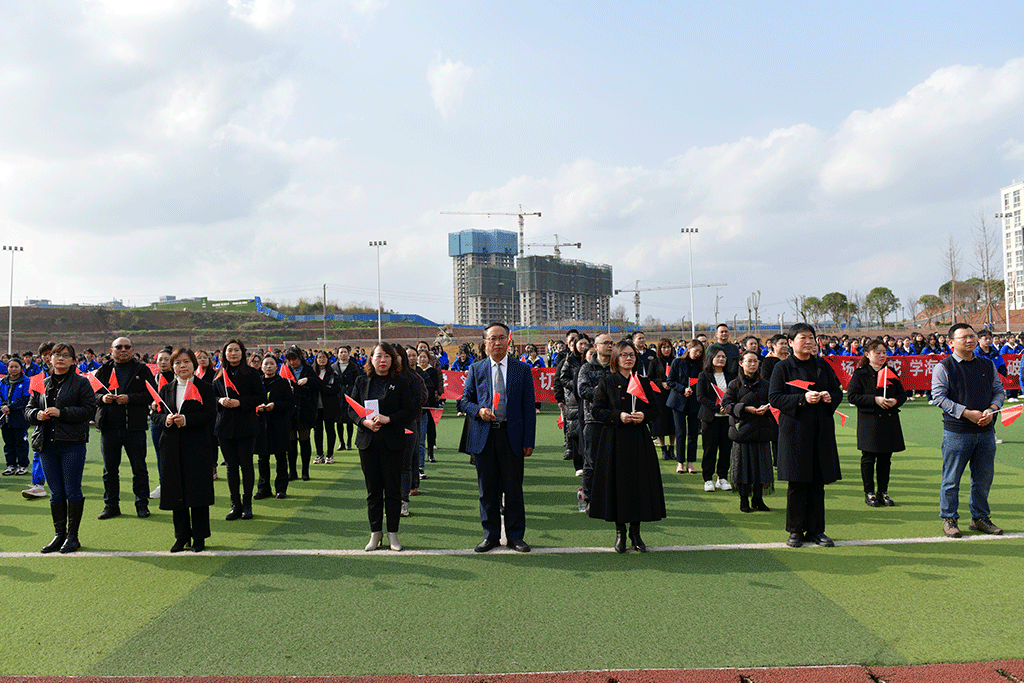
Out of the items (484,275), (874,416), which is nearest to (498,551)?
(874,416)

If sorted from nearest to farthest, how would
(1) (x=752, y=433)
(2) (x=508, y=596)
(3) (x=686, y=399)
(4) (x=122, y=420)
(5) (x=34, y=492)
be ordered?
(2) (x=508, y=596), (1) (x=752, y=433), (4) (x=122, y=420), (5) (x=34, y=492), (3) (x=686, y=399)

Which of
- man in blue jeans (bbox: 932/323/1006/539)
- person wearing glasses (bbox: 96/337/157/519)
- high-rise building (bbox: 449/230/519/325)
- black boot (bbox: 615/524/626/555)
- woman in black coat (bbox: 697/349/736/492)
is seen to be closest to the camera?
black boot (bbox: 615/524/626/555)

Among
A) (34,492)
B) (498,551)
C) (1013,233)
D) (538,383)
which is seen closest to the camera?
(498,551)

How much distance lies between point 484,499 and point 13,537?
5.23 metres

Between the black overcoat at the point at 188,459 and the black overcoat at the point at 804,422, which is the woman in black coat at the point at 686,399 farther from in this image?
the black overcoat at the point at 188,459

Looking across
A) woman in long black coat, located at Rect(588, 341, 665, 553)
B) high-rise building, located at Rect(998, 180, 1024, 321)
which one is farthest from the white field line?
high-rise building, located at Rect(998, 180, 1024, 321)

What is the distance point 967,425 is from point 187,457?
7.58 metres

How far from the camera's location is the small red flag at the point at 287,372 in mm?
9895

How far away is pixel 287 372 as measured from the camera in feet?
32.8

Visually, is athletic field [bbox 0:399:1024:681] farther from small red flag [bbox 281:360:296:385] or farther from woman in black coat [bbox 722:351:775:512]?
small red flag [bbox 281:360:296:385]

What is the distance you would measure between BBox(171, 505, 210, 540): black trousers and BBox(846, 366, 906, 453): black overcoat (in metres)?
7.17

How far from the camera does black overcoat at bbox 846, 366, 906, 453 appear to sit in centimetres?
778

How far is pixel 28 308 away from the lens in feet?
257

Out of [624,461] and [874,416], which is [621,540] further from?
[874,416]
